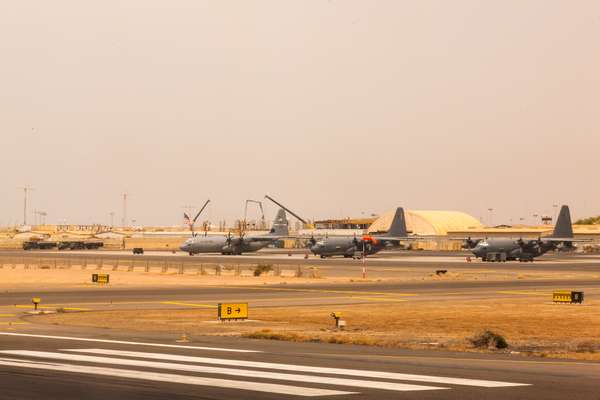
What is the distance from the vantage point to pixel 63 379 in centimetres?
1727

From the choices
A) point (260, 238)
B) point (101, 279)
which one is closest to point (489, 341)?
point (101, 279)

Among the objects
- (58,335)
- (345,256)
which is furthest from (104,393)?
(345,256)

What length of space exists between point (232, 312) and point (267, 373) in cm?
1618

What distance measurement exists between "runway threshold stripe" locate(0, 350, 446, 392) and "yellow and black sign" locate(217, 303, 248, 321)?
12.0 m

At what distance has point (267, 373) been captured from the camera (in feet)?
60.7

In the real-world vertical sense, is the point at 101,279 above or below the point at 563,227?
below

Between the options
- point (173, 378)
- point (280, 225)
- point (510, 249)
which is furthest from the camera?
point (280, 225)

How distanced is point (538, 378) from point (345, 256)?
364 feet

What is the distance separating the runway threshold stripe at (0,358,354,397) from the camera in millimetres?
15867

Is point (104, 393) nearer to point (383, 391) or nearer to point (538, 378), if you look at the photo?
point (383, 391)

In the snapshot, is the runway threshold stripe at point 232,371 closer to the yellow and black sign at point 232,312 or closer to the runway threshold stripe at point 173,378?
the runway threshold stripe at point 173,378

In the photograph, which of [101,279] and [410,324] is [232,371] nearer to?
[410,324]

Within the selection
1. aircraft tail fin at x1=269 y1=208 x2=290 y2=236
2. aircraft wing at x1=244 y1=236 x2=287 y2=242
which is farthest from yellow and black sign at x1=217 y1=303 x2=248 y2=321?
aircraft tail fin at x1=269 y1=208 x2=290 y2=236

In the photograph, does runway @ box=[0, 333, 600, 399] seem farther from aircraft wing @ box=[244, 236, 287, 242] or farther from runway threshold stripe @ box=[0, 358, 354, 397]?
aircraft wing @ box=[244, 236, 287, 242]
